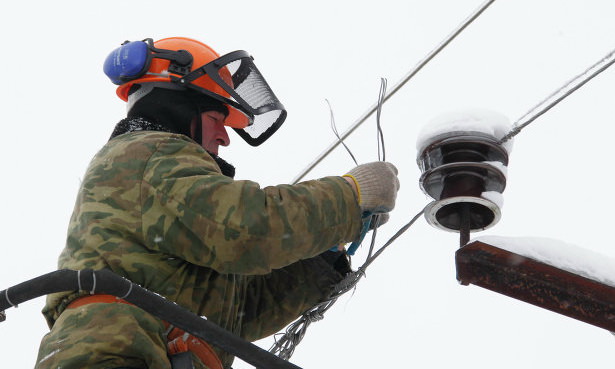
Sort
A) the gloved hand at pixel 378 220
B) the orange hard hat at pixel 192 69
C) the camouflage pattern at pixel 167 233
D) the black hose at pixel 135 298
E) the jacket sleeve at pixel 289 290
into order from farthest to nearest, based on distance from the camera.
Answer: the jacket sleeve at pixel 289 290 → the orange hard hat at pixel 192 69 → the gloved hand at pixel 378 220 → the camouflage pattern at pixel 167 233 → the black hose at pixel 135 298

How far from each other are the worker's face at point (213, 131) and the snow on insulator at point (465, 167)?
1038 mm

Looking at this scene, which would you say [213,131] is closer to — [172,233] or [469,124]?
[172,233]

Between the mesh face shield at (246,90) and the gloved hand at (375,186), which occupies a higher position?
the mesh face shield at (246,90)

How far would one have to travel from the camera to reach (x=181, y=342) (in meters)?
2.94

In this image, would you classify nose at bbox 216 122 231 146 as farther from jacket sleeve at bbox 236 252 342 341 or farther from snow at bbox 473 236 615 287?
snow at bbox 473 236 615 287

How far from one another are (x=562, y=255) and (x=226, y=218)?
127 cm

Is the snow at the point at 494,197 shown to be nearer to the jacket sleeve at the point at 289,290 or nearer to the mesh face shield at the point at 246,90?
the jacket sleeve at the point at 289,290

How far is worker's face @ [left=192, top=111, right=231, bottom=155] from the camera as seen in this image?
12.5ft

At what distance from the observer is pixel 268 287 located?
4027 mm

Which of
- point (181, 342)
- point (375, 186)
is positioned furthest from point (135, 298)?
point (375, 186)

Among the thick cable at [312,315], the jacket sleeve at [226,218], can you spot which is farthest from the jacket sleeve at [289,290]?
the jacket sleeve at [226,218]

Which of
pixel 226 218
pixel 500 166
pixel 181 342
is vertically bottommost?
pixel 181 342

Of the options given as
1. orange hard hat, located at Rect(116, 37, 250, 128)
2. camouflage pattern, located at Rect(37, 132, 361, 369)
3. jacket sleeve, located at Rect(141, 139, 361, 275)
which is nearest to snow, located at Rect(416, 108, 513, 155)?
camouflage pattern, located at Rect(37, 132, 361, 369)

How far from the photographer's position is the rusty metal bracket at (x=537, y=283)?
2.98 meters
